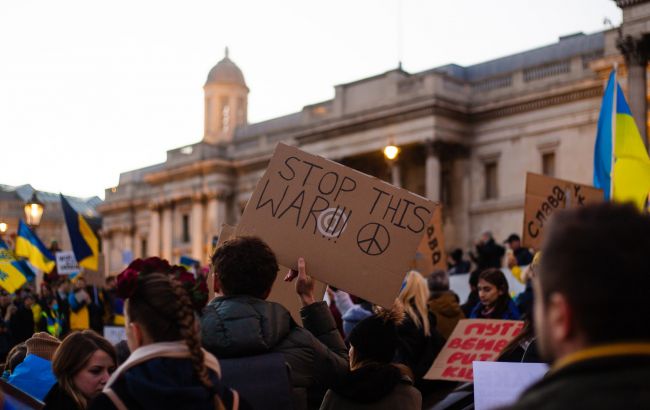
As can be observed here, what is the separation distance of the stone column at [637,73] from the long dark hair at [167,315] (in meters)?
21.7

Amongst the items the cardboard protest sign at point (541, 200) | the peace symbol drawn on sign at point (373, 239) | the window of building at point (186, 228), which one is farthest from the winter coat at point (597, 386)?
the window of building at point (186, 228)

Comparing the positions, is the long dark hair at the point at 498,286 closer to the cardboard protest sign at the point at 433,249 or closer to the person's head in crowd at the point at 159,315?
the person's head in crowd at the point at 159,315

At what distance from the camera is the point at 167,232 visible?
2206 inches

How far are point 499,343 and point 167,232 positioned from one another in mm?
50261

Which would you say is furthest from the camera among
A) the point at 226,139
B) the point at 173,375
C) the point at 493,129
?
the point at 226,139

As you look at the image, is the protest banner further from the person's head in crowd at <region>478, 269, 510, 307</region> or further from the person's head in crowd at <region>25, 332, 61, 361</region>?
the person's head in crowd at <region>25, 332, 61, 361</region>

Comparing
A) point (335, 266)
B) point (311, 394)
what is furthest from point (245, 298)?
point (311, 394)

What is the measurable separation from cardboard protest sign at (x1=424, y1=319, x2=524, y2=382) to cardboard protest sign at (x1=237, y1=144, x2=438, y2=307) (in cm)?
220

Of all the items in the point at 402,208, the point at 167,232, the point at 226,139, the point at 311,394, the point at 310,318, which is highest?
the point at 226,139

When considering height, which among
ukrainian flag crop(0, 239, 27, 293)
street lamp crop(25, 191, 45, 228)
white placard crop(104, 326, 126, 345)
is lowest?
white placard crop(104, 326, 126, 345)

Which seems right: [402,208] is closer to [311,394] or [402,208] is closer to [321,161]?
[321,161]

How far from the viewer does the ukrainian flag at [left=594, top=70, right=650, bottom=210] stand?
11.2 meters

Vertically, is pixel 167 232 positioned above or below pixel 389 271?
above

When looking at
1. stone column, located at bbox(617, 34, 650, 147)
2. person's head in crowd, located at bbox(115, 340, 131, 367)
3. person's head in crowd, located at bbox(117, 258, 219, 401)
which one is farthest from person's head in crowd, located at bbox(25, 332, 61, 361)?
stone column, located at bbox(617, 34, 650, 147)
